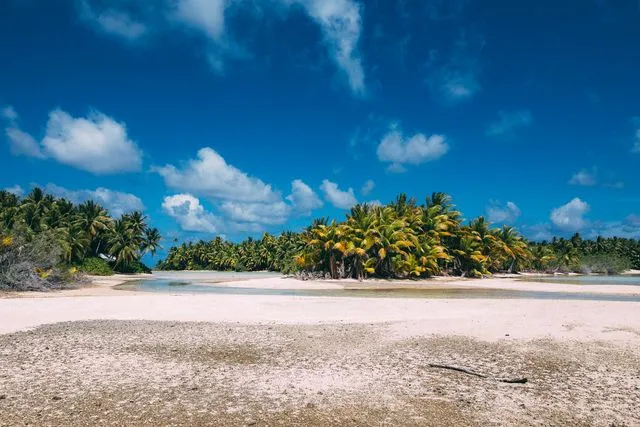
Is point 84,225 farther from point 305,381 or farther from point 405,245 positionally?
point 305,381

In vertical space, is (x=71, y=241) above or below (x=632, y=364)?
above

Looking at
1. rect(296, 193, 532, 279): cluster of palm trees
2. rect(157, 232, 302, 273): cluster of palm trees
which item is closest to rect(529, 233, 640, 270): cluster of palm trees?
rect(296, 193, 532, 279): cluster of palm trees

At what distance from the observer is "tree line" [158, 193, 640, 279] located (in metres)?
56.9

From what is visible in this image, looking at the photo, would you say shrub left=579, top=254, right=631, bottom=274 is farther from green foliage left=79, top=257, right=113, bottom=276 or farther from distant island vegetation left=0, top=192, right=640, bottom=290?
green foliage left=79, top=257, right=113, bottom=276

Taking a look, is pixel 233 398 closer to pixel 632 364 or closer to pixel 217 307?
pixel 632 364

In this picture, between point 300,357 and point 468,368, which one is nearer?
point 468,368

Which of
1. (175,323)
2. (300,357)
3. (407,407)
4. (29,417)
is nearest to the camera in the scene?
(29,417)

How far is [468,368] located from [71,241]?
210 feet

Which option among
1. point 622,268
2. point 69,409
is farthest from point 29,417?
point 622,268

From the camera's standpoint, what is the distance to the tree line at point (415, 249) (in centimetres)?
5688

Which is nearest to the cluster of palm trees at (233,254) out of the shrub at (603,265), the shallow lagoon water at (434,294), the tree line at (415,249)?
Answer: the tree line at (415,249)

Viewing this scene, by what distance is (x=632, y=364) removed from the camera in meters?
10.0

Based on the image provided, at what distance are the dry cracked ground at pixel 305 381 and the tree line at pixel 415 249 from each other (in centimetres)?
4257

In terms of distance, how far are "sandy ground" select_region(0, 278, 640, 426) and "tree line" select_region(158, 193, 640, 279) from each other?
39716mm
